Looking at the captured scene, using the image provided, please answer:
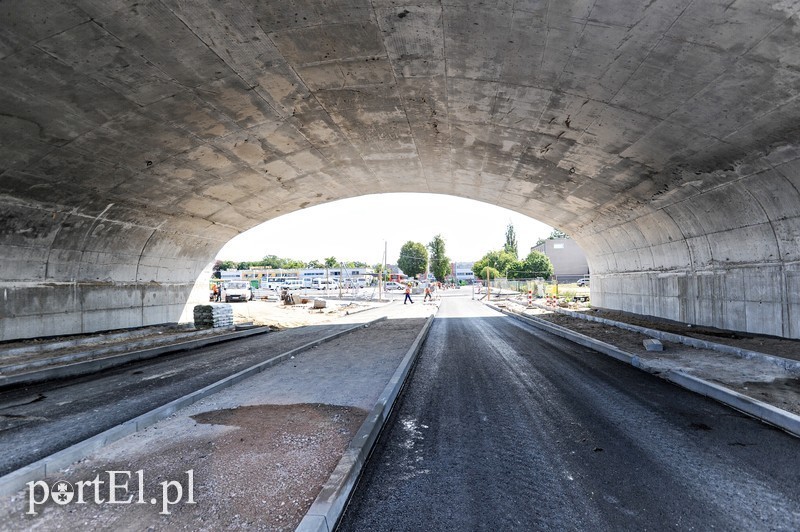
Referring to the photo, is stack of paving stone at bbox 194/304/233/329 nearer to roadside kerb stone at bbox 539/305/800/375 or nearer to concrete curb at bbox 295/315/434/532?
concrete curb at bbox 295/315/434/532

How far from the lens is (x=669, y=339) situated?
11.6m

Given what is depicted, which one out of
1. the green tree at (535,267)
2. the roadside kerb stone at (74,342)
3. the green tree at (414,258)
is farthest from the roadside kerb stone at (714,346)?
the green tree at (414,258)

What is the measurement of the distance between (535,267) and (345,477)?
75919mm

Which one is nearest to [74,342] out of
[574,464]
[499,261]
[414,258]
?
[574,464]

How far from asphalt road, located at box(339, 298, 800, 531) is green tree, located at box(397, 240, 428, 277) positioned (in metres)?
103

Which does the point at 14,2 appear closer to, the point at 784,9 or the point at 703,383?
the point at 784,9

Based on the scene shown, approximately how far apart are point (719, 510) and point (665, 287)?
1450 centimetres

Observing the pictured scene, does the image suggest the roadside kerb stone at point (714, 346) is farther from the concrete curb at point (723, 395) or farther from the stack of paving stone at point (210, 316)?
the stack of paving stone at point (210, 316)

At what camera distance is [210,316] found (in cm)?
1717

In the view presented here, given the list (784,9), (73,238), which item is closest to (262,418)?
(784,9)

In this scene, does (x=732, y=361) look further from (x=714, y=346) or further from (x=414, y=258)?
(x=414, y=258)

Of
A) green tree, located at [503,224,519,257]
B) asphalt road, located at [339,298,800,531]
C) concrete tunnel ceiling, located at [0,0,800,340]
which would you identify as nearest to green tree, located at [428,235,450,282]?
green tree, located at [503,224,519,257]

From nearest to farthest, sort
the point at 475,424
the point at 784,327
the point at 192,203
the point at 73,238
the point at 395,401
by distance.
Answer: the point at 475,424 < the point at 395,401 < the point at 784,327 < the point at 73,238 < the point at 192,203

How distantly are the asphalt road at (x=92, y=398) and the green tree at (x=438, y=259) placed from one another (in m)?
104
